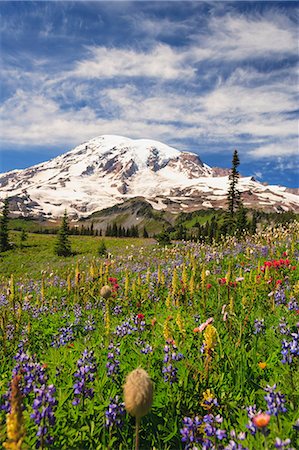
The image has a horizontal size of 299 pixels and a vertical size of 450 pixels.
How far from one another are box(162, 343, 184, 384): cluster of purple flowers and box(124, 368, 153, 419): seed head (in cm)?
169

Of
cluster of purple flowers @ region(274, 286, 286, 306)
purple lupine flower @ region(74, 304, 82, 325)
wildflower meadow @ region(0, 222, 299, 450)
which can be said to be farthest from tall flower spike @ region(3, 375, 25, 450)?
cluster of purple flowers @ region(274, 286, 286, 306)

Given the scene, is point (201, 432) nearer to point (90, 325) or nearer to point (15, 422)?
point (15, 422)

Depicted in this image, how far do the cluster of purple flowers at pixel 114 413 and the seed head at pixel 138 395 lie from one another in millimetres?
1052

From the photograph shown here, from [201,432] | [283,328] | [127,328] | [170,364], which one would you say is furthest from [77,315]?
[201,432]

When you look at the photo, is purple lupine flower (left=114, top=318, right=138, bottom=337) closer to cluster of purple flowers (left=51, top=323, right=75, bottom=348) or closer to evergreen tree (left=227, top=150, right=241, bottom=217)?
cluster of purple flowers (left=51, top=323, right=75, bottom=348)

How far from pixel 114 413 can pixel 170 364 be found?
1.14 m

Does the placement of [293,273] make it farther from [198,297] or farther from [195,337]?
[195,337]

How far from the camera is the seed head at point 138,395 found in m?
2.51

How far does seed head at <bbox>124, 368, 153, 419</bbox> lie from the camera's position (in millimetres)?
2514

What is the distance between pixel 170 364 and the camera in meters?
4.42

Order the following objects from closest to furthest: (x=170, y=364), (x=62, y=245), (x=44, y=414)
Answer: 1. (x=44, y=414)
2. (x=170, y=364)
3. (x=62, y=245)

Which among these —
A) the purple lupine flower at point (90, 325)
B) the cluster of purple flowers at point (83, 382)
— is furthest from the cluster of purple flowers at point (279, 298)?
the cluster of purple flowers at point (83, 382)

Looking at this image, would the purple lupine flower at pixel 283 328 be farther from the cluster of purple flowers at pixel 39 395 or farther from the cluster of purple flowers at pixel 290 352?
the cluster of purple flowers at pixel 39 395

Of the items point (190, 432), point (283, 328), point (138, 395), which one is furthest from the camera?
point (283, 328)
